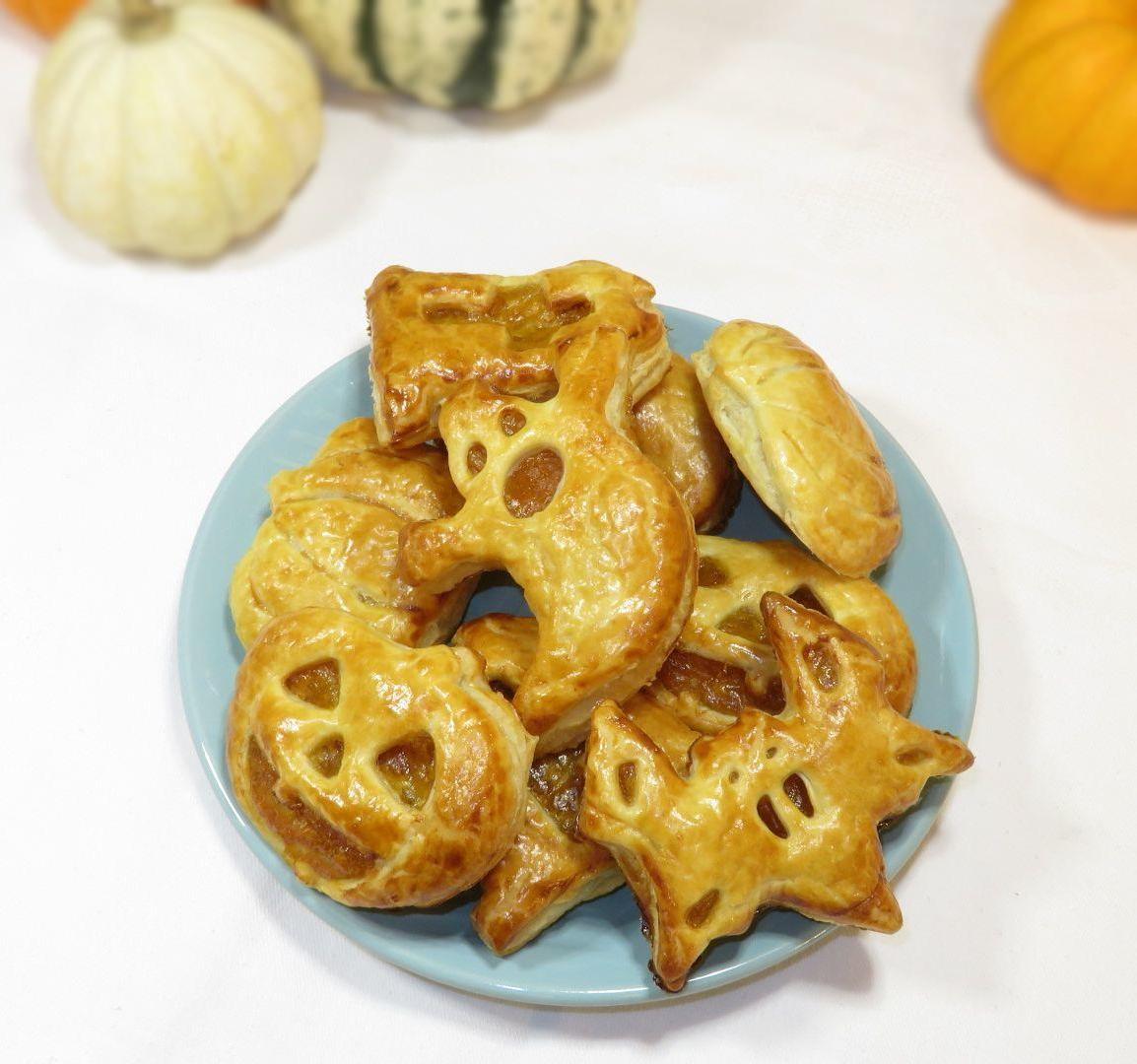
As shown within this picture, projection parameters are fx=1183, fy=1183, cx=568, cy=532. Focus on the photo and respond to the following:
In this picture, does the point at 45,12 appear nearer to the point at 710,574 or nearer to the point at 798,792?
the point at 710,574

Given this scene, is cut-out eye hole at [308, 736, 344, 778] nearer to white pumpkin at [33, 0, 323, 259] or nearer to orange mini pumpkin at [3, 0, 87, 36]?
white pumpkin at [33, 0, 323, 259]

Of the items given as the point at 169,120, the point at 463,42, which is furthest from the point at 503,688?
the point at 463,42

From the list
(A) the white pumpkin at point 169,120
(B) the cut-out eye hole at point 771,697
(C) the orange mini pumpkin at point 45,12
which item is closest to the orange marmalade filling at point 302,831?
(B) the cut-out eye hole at point 771,697

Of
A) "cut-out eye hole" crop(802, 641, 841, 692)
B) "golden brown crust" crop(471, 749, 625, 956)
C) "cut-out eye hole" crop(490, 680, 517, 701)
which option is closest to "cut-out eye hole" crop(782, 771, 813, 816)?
"cut-out eye hole" crop(802, 641, 841, 692)

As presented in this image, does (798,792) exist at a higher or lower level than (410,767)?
higher

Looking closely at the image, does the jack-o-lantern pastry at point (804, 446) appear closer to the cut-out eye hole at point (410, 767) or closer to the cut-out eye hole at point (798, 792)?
the cut-out eye hole at point (798, 792)

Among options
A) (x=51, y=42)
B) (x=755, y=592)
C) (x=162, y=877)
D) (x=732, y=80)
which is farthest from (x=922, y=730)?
(x=51, y=42)

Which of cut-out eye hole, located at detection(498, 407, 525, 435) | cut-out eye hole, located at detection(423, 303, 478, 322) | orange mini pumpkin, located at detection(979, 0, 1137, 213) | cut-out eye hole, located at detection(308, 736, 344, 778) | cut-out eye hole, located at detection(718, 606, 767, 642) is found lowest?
cut-out eye hole, located at detection(308, 736, 344, 778)
